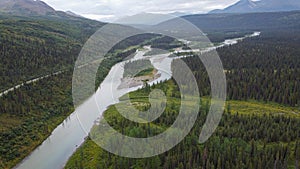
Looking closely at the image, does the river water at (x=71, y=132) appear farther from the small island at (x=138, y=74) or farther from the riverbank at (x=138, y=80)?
the small island at (x=138, y=74)

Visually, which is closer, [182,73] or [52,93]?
[52,93]

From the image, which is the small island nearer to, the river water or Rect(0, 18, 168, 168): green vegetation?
the river water

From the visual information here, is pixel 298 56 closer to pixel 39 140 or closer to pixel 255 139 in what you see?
pixel 255 139

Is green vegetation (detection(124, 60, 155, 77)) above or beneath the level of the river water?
above

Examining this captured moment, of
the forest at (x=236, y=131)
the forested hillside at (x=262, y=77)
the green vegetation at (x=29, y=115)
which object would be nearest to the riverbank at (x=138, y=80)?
the forest at (x=236, y=131)

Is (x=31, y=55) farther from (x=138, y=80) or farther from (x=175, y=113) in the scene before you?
(x=175, y=113)

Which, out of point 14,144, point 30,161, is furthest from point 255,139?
point 14,144

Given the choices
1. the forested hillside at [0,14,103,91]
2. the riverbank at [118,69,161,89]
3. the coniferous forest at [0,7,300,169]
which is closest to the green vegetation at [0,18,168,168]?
the forested hillside at [0,14,103,91]
